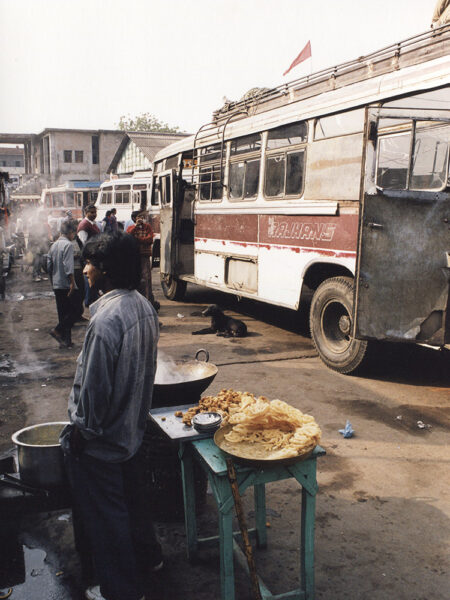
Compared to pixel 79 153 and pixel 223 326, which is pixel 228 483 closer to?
pixel 223 326

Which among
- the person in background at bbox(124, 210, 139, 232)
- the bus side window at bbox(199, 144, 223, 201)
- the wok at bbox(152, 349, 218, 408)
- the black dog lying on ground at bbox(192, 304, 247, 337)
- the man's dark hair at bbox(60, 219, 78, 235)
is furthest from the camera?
the person in background at bbox(124, 210, 139, 232)

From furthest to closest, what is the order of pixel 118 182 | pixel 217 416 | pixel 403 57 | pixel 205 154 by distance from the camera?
1. pixel 118 182
2. pixel 205 154
3. pixel 403 57
4. pixel 217 416

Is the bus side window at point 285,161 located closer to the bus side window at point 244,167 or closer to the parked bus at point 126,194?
the bus side window at point 244,167

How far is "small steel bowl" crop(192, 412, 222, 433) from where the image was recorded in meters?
2.88

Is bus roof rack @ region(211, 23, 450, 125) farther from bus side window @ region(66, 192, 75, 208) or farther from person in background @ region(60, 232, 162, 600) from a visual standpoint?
bus side window @ region(66, 192, 75, 208)

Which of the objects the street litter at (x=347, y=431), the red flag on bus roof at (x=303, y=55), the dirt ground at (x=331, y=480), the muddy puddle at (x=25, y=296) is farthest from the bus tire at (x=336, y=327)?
the muddy puddle at (x=25, y=296)

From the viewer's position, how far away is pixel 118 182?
949 inches

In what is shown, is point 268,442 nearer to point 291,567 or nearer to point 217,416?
point 217,416

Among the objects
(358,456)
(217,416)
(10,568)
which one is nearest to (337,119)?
(358,456)

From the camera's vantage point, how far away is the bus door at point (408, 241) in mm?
5508

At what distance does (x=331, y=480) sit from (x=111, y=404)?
2277 mm

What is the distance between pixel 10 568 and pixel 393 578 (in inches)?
85.9

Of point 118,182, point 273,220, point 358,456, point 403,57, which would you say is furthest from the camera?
point 118,182

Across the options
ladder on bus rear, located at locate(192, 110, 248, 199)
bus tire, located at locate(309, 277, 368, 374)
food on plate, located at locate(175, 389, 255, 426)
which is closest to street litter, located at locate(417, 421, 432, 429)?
bus tire, located at locate(309, 277, 368, 374)
